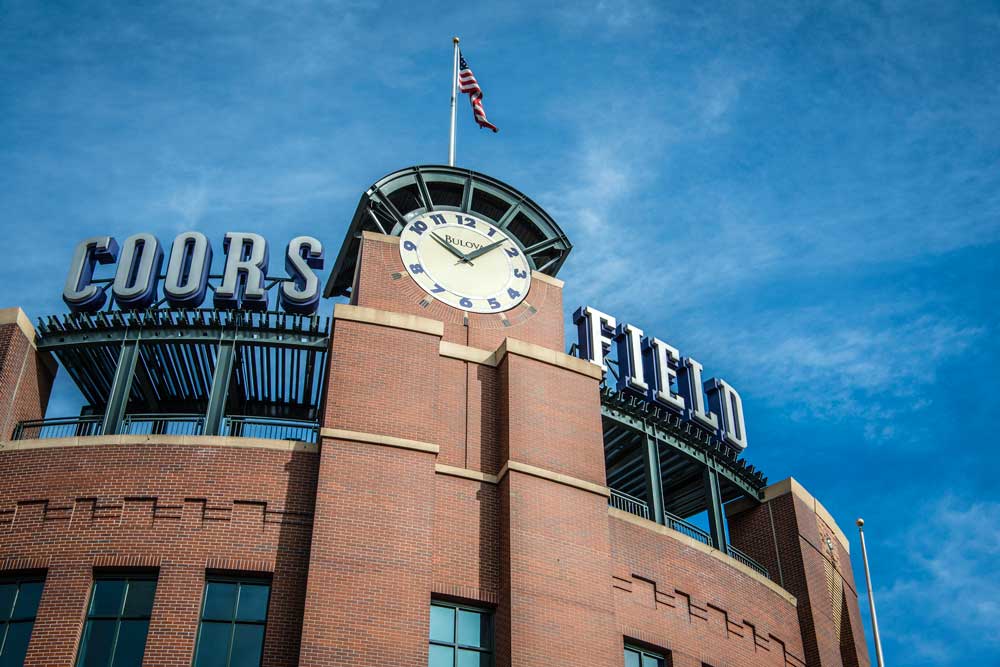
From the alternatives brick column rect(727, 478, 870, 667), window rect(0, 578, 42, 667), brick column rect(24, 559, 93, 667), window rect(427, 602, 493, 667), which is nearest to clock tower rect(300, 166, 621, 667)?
window rect(427, 602, 493, 667)

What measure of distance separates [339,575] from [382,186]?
1510cm

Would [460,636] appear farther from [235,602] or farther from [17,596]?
[17,596]

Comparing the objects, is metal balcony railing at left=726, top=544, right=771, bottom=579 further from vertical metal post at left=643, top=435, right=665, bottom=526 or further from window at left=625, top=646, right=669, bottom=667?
window at left=625, top=646, right=669, bottom=667

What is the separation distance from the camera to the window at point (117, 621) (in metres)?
26.6

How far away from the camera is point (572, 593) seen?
28.9 m

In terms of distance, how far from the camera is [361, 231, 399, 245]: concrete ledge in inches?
1417

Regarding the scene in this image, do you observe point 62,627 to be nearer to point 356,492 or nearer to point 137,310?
point 356,492

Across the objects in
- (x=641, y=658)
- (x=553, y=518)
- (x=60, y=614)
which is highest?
(x=553, y=518)

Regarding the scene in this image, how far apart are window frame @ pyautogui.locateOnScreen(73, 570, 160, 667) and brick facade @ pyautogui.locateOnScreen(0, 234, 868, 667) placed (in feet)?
0.93

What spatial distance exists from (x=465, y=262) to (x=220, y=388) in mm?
9078

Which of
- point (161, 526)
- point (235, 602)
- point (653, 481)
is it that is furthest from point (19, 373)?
point (653, 481)

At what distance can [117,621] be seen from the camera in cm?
2719

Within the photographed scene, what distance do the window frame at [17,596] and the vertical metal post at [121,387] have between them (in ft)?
15.0

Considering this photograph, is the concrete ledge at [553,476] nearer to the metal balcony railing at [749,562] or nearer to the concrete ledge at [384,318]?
the concrete ledge at [384,318]
